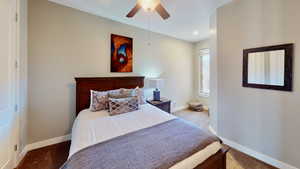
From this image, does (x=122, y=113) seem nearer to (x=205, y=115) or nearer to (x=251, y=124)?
(x=251, y=124)

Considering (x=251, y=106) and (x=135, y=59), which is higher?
(x=135, y=59)

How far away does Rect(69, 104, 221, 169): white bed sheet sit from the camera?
46.9 inches

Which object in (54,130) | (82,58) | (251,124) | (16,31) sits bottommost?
(54,130)

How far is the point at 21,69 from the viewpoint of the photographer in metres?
1.88

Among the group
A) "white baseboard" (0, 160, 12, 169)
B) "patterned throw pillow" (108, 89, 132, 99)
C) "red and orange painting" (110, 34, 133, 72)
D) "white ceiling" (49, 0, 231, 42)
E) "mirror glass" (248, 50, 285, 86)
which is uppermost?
"white ceiling" (49, 0, 231, 42)

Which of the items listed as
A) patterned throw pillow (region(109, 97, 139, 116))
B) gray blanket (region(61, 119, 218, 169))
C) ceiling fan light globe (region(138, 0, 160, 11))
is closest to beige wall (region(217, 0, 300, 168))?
gray blanket (region(61, 119, 218, 169))

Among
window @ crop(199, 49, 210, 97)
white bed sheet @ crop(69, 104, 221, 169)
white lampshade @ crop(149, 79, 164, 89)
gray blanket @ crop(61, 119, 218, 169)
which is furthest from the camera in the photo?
window @ crop(199, 49, 210, 97)

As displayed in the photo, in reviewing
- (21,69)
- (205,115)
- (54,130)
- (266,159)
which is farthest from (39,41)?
(205,115)

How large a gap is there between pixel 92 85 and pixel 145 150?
196cm

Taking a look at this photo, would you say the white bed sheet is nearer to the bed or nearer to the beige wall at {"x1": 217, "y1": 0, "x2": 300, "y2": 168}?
the bed

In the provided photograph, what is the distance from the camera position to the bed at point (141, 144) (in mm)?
1013

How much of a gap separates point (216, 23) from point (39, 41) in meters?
3.45

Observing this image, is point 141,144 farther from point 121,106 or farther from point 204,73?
point 204,73

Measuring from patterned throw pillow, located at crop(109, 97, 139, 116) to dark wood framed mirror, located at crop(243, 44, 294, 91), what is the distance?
6.70 ft
